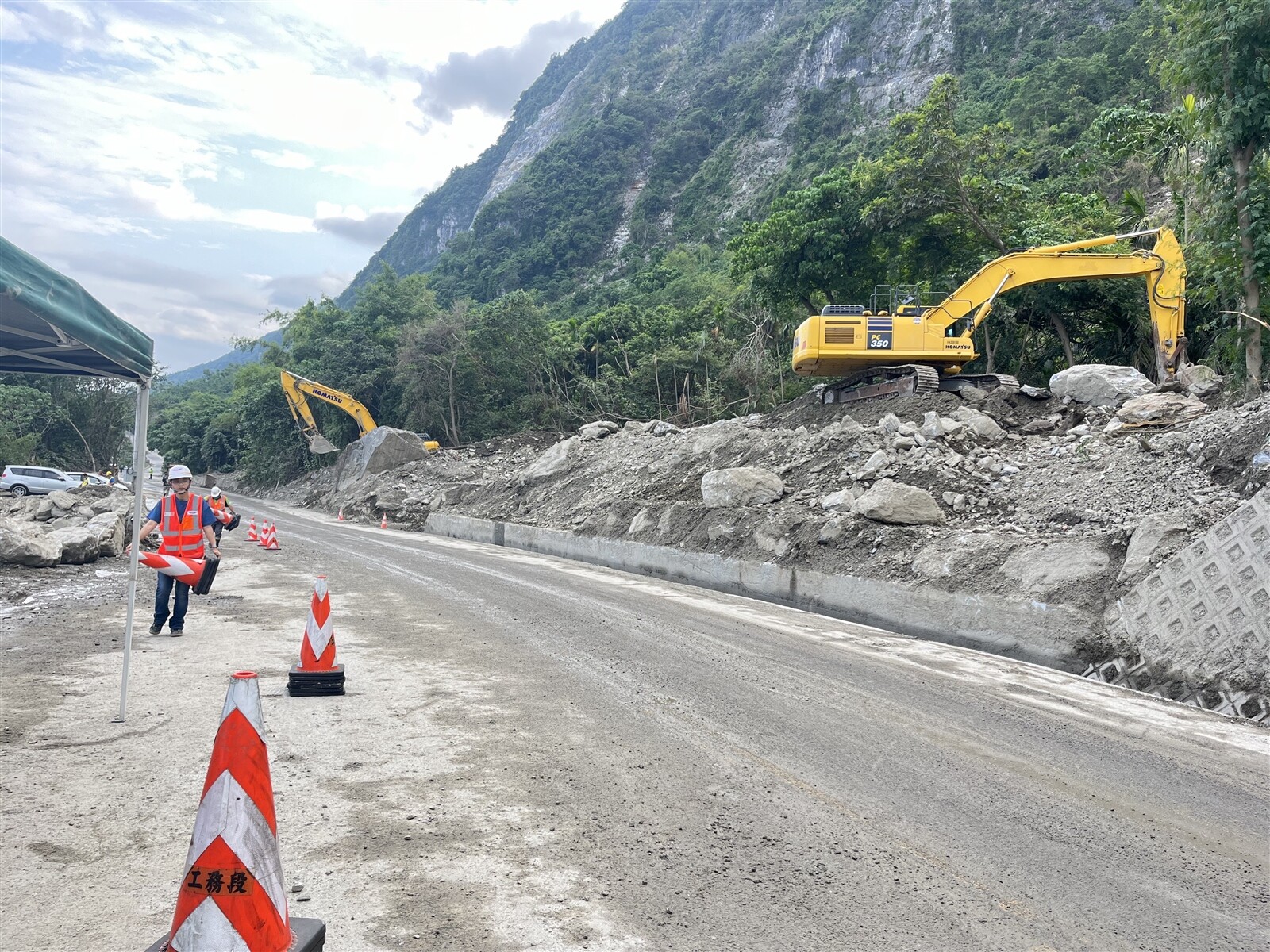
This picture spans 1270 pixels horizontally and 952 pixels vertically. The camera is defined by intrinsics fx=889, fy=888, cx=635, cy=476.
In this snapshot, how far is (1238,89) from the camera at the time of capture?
1309cm

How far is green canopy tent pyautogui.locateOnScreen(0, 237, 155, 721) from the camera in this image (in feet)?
17.6

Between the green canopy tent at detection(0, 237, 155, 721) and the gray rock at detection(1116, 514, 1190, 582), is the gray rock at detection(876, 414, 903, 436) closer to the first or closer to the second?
the gray rock at detection(1116, 514, 1190, 582)

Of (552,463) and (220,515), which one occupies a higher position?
(552,463)

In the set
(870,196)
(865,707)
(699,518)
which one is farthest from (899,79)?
(865,707)

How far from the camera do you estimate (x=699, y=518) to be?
17844 millimetres

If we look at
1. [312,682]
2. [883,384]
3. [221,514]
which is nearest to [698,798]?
[312,682]

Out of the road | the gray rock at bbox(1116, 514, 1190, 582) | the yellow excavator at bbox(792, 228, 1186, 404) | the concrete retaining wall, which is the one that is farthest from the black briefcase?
the yellow excavator at bbox(792, 228, 1186, 404)

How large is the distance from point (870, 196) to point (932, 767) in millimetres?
24990

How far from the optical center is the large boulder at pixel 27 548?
45.1 ft

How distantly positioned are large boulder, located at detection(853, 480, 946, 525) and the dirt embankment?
25 mm

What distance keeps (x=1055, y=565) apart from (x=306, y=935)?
958 cm

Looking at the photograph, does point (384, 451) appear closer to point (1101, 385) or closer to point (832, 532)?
point (832, 532)

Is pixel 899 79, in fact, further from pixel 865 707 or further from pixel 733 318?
pixel 865 707

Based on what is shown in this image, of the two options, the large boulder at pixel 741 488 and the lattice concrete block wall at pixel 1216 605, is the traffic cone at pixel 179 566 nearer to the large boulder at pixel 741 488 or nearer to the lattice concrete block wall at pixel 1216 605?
the lattice concrete block wall at pixel 1216 605
